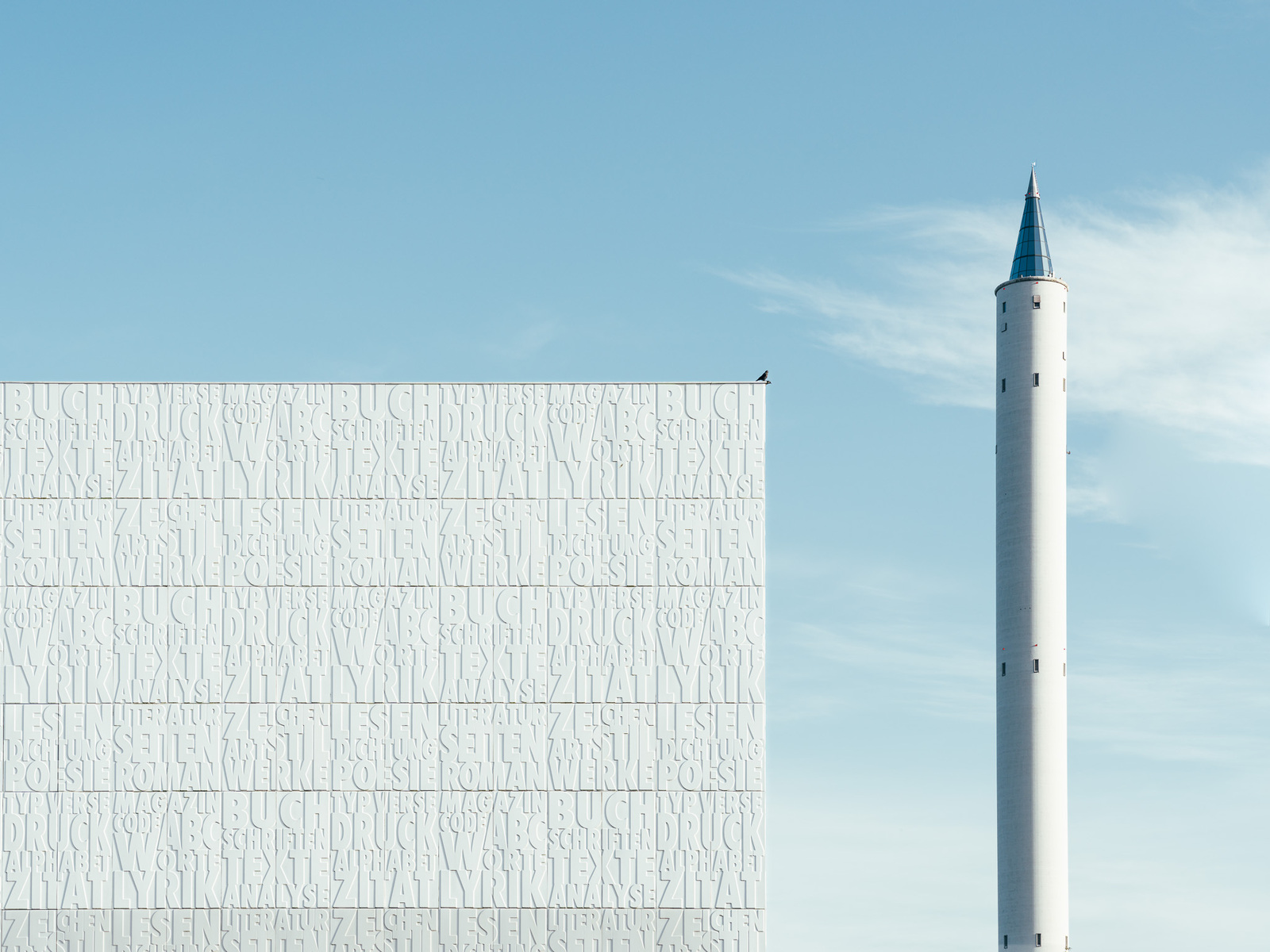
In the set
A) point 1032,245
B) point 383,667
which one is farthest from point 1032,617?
point 383,667

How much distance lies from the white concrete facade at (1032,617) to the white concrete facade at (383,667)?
2280cm

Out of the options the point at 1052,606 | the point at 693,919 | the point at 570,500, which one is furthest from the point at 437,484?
the point at 1052,606

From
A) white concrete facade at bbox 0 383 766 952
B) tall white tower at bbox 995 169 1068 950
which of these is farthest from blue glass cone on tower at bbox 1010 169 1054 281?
white concrete facade at bbox 0 383 766 952

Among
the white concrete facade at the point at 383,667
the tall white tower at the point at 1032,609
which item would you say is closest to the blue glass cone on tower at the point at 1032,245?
the tall white tower at the point at 1032,609

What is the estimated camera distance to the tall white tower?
61094 mm

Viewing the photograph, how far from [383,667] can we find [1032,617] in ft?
100

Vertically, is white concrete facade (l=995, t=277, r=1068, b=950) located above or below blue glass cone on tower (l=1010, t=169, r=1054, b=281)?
Answer: below

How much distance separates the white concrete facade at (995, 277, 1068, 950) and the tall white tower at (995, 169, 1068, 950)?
0.15ft

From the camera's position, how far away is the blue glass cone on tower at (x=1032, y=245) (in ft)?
220

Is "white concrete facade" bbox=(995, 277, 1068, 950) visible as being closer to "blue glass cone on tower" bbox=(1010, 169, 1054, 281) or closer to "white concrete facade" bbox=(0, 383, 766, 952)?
"blue glass cone on tower" bbox=(1010, 169, 1054, 281)

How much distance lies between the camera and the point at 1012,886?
6131cm

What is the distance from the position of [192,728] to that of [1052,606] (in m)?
35.6

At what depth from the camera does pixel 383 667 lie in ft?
141

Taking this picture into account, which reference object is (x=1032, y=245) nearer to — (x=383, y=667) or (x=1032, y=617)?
(x=1032, y=617)
